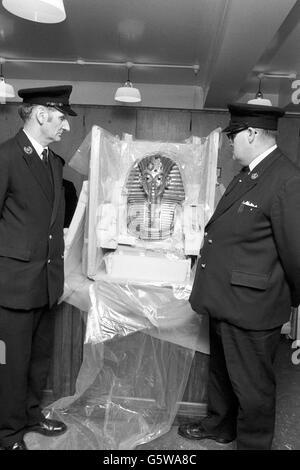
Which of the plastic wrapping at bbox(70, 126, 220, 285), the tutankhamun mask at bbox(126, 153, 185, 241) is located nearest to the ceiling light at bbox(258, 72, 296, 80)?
the plastic wrapping at bbox(70, 126, 220, 285)

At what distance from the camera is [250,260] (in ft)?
4.71

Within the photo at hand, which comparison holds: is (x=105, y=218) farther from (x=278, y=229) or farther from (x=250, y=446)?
(x=250, y=446)

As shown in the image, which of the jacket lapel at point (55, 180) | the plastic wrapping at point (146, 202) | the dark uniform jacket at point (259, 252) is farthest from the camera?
the plastic wrapping at point (146, 202)

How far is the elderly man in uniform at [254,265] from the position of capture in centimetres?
139

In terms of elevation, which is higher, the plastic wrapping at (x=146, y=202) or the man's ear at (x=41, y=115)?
the man's ear at (x=41, y=115)

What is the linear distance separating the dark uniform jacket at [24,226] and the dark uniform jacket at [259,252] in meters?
0.63

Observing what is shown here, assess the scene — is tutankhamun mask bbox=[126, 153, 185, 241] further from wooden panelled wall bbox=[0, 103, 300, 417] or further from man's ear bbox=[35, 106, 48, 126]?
wooden panelled wall bbox=[0, 103, 300, 417]

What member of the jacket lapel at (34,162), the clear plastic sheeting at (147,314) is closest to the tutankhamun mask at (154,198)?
the clear plastic sheeting at (147,314)

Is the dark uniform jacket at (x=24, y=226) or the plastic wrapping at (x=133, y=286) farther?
the plastic wrapping at (x=133, y=286)

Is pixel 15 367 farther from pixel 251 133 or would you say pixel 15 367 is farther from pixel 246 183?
pixel 251 133

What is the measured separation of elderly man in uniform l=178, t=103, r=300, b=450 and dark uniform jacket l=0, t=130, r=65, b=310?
0.61 metres

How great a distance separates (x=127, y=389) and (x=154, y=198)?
0.91 metres

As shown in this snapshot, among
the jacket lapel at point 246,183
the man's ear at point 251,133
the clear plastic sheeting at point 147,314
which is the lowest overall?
the clear plastic sheeting at point 147,314

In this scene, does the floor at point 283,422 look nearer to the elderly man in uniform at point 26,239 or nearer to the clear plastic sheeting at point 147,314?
the clear plastic sheeting at point 147,314
